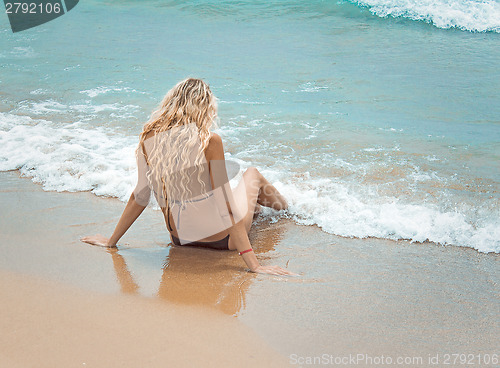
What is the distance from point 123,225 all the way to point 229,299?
1059 millimetres

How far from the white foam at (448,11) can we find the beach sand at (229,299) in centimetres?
900

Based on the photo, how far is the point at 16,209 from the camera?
14.4 feet

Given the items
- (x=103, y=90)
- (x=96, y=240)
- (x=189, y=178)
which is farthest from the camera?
(x=103, y=90)

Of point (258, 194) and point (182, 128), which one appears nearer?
Result: point (182, 128)

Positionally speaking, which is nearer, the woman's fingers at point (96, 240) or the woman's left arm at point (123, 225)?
the woman's left arm at point (123, 225)

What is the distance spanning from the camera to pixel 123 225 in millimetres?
3693

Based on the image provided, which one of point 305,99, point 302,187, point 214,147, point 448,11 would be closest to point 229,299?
point 214,147

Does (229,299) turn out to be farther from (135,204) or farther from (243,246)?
(135,204)

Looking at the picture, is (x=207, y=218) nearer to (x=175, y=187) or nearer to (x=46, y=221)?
(x=175, y=187)

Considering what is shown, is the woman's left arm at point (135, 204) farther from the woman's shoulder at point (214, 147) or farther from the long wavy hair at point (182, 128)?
the woman's shoulder at point (214, 147)

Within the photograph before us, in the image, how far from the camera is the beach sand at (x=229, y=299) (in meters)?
2.61

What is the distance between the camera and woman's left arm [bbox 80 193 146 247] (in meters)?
3.62

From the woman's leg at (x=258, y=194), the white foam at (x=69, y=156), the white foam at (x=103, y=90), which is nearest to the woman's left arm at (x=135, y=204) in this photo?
the woman's leg at (x=258, y=194)

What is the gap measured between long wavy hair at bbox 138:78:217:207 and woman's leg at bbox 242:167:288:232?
89 centimetres
